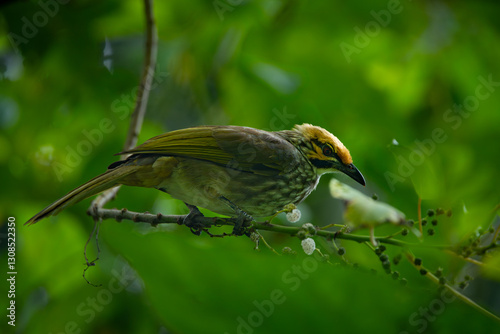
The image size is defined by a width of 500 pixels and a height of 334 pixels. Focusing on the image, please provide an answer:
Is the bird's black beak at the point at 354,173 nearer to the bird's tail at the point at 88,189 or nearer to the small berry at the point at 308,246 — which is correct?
the small berry at the point at 308,246

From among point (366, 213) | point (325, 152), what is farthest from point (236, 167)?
point (366, 213)

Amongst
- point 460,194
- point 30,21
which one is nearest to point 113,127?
point 30,21

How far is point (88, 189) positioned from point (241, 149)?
0.79m

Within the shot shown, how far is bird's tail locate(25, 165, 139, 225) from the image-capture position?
1621mm

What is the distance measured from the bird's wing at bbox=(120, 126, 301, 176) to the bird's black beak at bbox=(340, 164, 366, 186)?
1.03 ft

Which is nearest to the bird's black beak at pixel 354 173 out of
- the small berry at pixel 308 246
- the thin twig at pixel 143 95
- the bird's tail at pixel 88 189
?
the small berry at pixel 308 246

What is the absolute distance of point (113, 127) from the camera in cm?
347

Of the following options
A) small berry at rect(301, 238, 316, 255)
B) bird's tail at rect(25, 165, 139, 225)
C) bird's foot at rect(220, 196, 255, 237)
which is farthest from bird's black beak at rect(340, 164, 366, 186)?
bird's tail at rect(25, 165, 139, 225)

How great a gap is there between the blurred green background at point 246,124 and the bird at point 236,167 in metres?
0.16

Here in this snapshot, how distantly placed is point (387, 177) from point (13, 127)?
2.71 meters

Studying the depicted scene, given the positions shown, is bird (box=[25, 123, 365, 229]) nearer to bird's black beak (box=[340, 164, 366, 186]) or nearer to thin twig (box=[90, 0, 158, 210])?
bird's black beak (box=[340, 164, 366, 186])

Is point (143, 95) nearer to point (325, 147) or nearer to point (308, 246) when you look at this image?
point (325, 147)

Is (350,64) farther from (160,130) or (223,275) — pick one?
(223,275)

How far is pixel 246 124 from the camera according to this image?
10.7 feet
